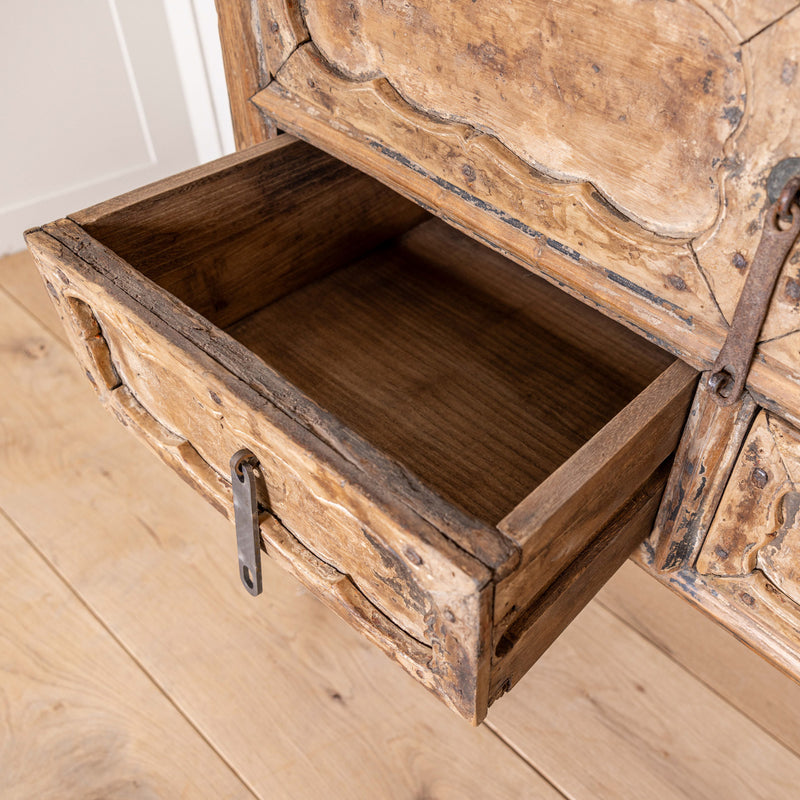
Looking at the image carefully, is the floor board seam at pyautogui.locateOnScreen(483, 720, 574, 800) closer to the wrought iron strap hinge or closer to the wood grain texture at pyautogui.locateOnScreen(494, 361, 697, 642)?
the wood grain texture at pyautogui.locateOnScreen(494, 361, 697, 642)

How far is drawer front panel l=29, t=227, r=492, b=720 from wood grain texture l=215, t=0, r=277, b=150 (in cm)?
26

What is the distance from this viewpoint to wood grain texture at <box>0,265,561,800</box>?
29.6 inches

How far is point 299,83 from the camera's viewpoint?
2.40 feet

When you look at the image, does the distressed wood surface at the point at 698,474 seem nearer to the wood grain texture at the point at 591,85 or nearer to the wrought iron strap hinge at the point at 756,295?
the wrought iron strap hinge at the point at 756,295

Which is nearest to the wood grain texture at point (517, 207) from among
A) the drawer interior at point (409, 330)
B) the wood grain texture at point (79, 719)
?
the drawer interior at point (409, 330)

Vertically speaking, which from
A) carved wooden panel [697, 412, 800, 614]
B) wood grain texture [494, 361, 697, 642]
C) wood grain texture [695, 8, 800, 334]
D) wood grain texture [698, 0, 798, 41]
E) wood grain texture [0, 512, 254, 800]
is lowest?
wood grain texture [0, 512, 254, 800]

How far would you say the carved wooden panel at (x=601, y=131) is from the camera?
44 centimetres

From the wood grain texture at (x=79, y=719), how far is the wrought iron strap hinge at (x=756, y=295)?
1.82 feet

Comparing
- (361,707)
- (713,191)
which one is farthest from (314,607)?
(713,191)

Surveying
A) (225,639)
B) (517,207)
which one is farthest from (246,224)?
(225,639)

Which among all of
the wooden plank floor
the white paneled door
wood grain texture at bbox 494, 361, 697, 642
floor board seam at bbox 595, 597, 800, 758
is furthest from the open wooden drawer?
the white paneled door

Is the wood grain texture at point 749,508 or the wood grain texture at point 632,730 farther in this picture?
the wood grain texture at point 632,730

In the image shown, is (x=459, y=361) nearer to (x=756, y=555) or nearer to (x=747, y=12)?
(x=756, y=555)

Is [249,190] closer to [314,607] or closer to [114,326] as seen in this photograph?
[114,326]
